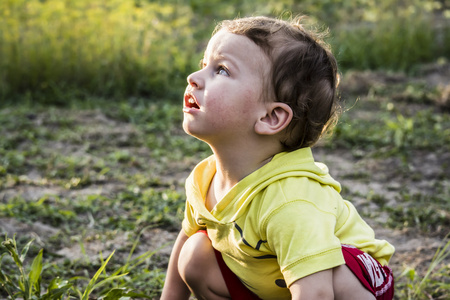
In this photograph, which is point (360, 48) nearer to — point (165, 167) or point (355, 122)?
point (355, 122)

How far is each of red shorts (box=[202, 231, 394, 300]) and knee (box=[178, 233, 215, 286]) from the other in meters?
0.04

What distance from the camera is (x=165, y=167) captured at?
13.1 feet

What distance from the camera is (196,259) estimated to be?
1.96m

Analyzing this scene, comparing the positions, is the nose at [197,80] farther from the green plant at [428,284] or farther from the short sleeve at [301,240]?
the green plant at [428,284]

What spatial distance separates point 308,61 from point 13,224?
5.68 ft

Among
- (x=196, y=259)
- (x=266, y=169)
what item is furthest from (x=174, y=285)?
(x=266, y=169)

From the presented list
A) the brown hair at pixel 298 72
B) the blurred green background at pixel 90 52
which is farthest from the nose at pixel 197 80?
the blurred green background at pixel 90 52

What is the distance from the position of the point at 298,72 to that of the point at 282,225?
487 mm

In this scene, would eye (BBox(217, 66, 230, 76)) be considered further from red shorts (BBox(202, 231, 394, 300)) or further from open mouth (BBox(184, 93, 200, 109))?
red shorts (BBox(202, 231, 394, 300))

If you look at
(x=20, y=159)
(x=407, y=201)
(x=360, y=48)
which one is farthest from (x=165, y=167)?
(x=360, y=48)

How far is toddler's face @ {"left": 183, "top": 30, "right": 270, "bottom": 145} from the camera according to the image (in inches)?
71.6

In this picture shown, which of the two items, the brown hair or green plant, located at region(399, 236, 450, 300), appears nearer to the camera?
the brown hair

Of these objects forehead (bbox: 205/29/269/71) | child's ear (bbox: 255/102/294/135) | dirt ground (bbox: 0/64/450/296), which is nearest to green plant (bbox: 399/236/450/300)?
dirt ground (bbox: 0/64/450/296)

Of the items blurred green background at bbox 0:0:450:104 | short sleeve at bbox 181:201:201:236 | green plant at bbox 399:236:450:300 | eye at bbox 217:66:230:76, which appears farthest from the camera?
blurred green background at bbox 0:0:450:104
